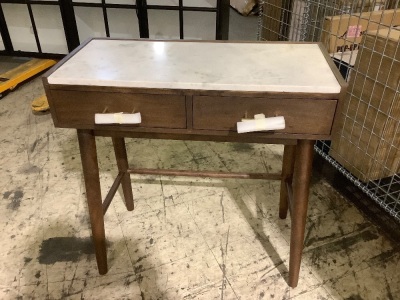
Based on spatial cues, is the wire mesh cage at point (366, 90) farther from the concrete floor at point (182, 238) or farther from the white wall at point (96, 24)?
the white wall at point (96, 24)

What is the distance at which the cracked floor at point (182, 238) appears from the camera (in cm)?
120

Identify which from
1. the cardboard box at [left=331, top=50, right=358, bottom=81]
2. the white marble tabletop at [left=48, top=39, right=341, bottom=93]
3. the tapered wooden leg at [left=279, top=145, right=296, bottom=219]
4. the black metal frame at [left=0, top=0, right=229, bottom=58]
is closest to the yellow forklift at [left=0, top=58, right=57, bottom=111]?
the black metal frame at [left=0, top=0, right=229, bottom=58]

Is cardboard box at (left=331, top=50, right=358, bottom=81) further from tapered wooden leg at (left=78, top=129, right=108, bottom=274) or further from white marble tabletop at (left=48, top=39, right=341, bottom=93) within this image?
tapered wooden leg at (left=78, top=129, right=108, bottom=274)

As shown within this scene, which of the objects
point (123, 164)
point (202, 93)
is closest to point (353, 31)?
point (202, 93)

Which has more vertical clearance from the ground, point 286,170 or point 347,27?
point 347,27

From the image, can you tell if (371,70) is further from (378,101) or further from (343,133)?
(343,133)

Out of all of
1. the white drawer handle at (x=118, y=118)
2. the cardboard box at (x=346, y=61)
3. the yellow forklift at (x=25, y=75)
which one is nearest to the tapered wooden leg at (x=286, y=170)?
the cardboard box at (x=346, y=61)

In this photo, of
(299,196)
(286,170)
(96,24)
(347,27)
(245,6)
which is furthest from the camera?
(245,6)

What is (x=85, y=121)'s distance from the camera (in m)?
0.92

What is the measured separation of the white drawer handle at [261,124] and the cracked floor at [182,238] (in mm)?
642

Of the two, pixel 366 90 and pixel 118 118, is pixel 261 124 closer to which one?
pixel 118 118

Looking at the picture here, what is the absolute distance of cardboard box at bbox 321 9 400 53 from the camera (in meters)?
1.51

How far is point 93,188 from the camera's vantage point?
41.7 inches

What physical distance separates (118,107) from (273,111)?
39 centimetres
